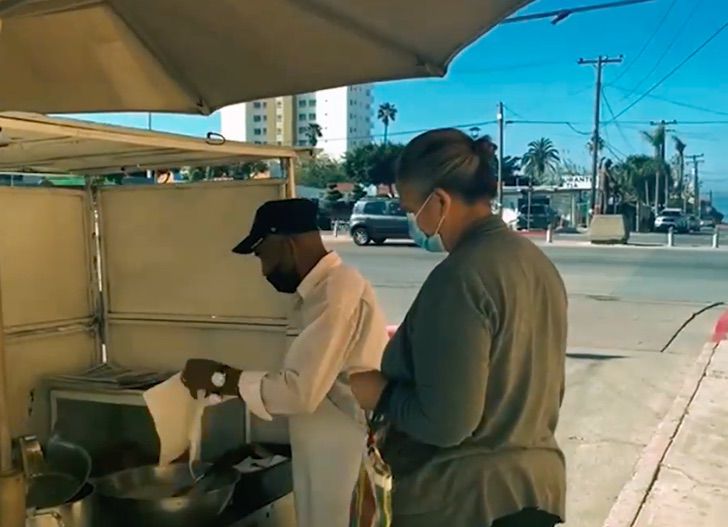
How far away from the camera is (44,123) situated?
2391 millimetres

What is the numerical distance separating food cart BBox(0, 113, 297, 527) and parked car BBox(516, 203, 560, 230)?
36625 millimetres

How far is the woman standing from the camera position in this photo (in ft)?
5.36

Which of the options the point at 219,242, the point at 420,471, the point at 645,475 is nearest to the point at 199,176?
the point at 219,242

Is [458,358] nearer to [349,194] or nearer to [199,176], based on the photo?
[199,176]

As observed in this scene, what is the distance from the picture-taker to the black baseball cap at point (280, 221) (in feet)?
8.17

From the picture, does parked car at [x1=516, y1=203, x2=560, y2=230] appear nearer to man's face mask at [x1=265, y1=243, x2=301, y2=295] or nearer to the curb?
the curb

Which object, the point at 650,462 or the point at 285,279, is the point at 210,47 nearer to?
the point at 285,279

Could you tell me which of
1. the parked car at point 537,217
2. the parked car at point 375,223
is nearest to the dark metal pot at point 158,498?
the parked car at point 375,223

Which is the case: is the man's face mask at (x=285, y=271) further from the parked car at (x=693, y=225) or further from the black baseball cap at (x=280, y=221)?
the parked car at (x=693, y=225)

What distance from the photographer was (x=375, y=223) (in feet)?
88.3

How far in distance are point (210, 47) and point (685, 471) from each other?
4.17 m

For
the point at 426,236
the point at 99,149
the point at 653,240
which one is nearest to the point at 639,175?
the point at 653,240

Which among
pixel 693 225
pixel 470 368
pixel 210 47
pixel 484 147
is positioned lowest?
pixel 693 225

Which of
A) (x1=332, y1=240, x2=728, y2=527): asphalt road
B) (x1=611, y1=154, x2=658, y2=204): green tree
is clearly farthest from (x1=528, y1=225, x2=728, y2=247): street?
(x1=611, y1=154, x2=658, y2=204): green tree
